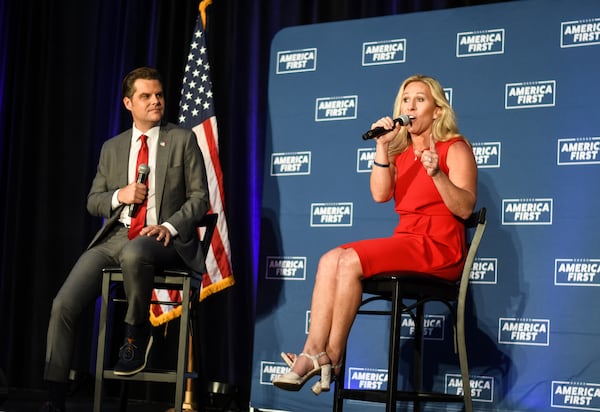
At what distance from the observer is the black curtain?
5.20 metres

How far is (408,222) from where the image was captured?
3398 mm

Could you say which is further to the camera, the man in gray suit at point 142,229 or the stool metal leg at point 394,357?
the man in gray suit at point 142,229

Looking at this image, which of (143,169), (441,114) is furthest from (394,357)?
(143,169)

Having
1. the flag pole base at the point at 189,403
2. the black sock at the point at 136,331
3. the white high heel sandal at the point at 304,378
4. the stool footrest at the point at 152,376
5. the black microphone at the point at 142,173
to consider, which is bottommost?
the flag pole base at the point at 189,403

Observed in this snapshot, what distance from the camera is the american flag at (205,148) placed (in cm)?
474

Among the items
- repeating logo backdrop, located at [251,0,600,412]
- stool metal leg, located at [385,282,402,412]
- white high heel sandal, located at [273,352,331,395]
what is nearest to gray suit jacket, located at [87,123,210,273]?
repeating logo backdrop, located at [251,0,600,412]

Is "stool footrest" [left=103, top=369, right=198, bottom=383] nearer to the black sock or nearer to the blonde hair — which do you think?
the black sock

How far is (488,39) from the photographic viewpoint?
4027 mm

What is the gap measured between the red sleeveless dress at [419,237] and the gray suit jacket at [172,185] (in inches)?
33.0

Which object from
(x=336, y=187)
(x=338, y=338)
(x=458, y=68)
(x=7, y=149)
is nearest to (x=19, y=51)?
(x=7, y=149)

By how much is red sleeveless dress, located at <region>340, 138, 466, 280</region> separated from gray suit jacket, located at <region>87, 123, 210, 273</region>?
838 millimetres

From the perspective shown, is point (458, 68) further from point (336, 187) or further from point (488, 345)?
point (488, 345)

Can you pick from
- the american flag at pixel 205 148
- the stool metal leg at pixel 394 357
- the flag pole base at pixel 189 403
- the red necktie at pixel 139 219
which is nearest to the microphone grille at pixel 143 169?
the red necktie at pixel 139 219

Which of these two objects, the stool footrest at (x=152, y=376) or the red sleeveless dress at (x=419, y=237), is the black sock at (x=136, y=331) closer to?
the stool footrest at (x=152, y=376)
